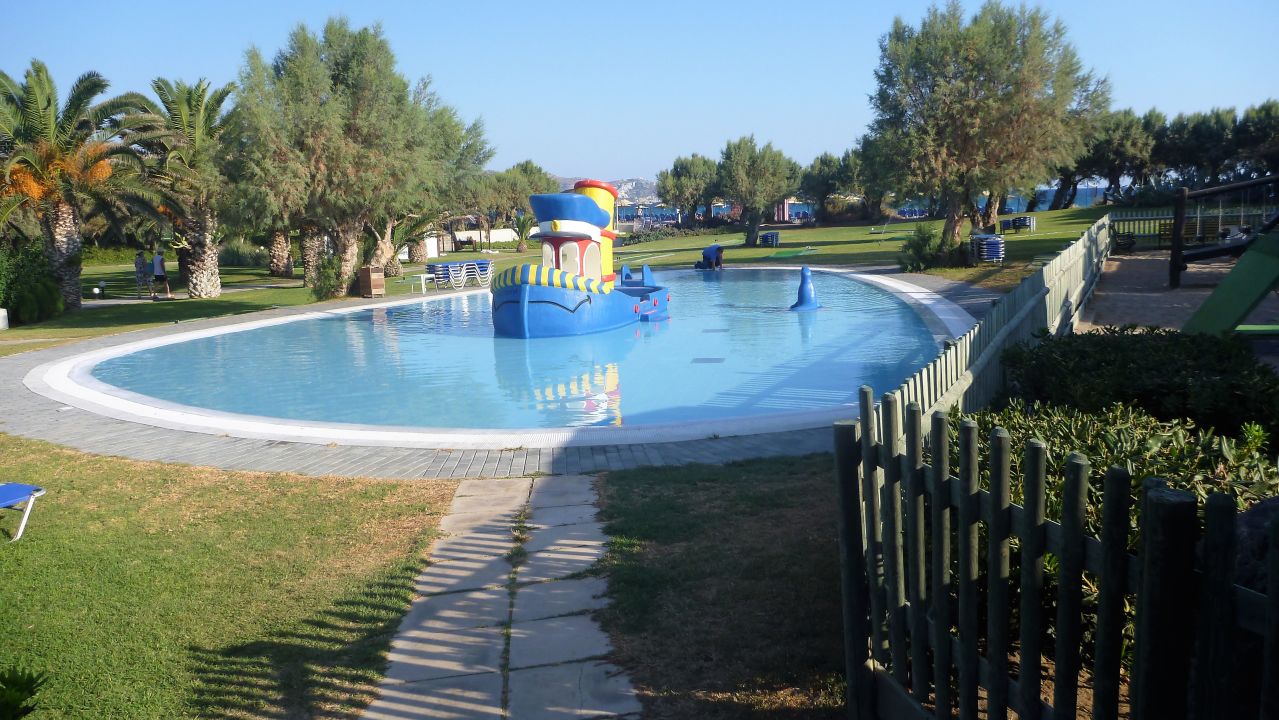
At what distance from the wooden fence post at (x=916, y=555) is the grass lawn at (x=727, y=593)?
527mm

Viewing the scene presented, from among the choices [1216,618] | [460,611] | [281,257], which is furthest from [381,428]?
[281,257]

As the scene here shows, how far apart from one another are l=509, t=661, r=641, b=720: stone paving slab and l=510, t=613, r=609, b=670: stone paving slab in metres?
0.08

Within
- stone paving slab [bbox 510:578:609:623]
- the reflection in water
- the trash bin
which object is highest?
the trash bin

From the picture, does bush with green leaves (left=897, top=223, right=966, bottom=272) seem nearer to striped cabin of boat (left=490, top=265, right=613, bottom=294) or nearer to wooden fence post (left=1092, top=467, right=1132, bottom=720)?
striped cabin of boat (left=490, top=265, right=613, bottom=294)

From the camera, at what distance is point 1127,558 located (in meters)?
2.29

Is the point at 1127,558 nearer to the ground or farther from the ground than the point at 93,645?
farther from the ground

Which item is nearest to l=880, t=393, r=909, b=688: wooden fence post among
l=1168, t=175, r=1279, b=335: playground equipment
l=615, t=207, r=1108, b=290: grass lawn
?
l=1168, t=175, r=1279, b=335: playground equipment

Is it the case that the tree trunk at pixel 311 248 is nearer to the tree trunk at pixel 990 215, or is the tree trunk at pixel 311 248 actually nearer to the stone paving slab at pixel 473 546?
the tree trunk at pixel 990 215

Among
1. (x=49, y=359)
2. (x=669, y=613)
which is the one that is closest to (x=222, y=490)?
(x=669, y=613)

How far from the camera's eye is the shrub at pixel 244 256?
4422 centimetres

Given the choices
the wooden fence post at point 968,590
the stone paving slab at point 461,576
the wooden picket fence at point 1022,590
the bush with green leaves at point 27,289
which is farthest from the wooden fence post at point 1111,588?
the bush with green leaves at point 27,289

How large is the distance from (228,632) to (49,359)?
45.9 ft

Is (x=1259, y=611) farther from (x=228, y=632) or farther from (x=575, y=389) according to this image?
(x=575, y=389)

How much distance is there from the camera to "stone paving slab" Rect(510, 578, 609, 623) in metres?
4.60
